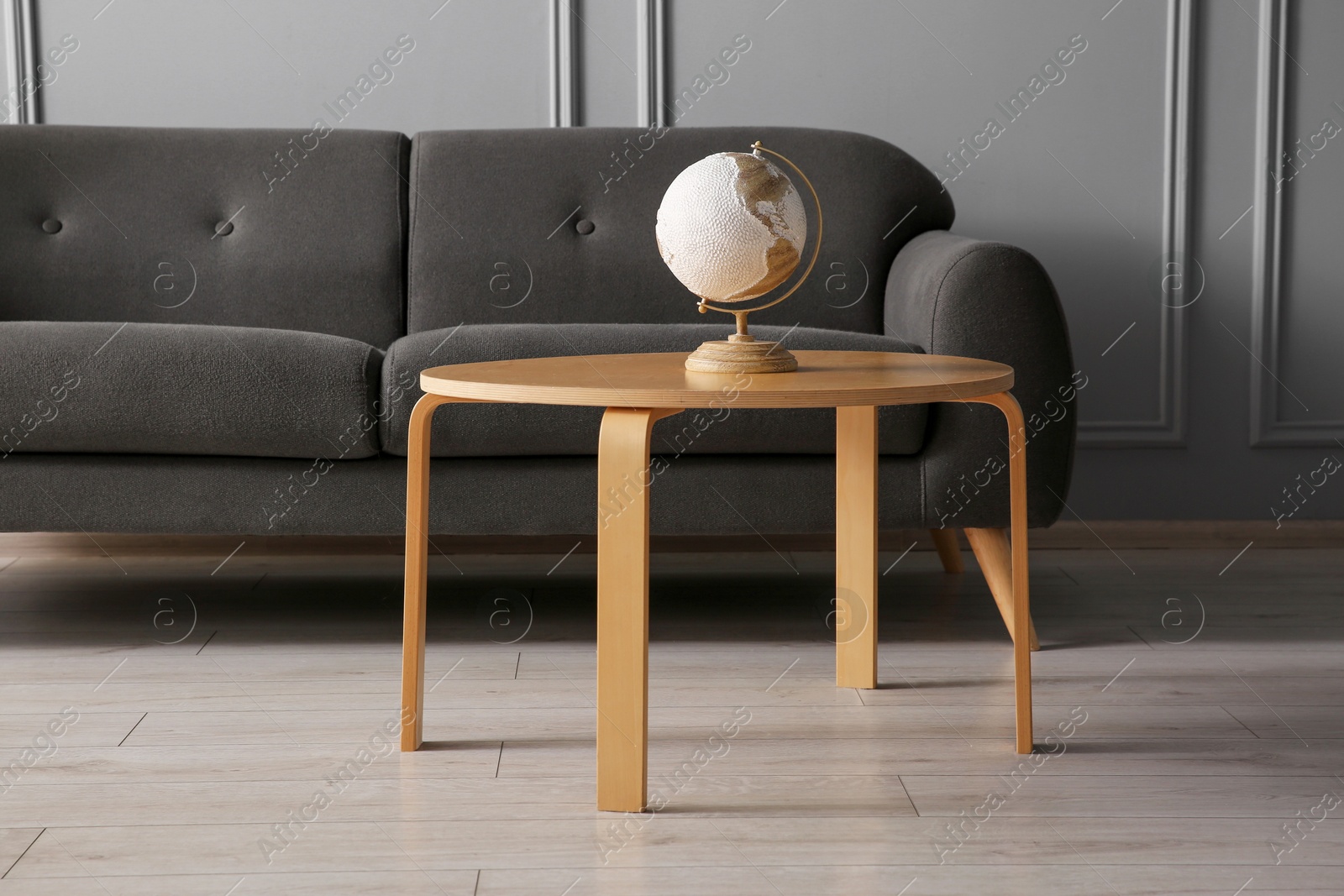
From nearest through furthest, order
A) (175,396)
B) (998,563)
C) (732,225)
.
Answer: (732,225), (175,396), (998,563)

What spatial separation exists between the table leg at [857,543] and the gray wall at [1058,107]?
1.13m

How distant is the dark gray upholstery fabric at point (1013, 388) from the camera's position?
177 centimetres

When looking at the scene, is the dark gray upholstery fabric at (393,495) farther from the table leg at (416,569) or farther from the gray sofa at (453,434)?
the table leg at (416,569)

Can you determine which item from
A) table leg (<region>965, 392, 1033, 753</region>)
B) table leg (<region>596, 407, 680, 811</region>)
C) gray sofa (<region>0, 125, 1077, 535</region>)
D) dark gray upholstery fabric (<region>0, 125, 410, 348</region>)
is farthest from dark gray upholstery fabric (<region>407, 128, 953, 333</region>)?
table leg (<region>596, 407, 680, 811</region>)

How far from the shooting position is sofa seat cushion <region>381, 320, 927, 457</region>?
5.78 ft

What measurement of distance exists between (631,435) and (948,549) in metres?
1.33

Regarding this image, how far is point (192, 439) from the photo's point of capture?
1744 mm

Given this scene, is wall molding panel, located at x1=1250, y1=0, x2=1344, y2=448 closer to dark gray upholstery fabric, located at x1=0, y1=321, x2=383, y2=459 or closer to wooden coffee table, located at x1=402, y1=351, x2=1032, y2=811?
wooden coffee table, located at x1=402, y1=351, x2=1032, y2=811

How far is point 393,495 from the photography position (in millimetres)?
1791

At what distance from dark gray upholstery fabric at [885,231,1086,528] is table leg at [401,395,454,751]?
2.52 ft

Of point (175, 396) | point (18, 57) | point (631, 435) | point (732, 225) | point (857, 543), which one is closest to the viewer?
point (631, 435)

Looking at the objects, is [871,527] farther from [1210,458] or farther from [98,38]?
[98,38]

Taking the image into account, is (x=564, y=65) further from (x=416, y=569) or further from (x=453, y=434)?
(x=416, y=569)

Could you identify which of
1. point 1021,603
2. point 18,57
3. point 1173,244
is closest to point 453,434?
point 1021,603
